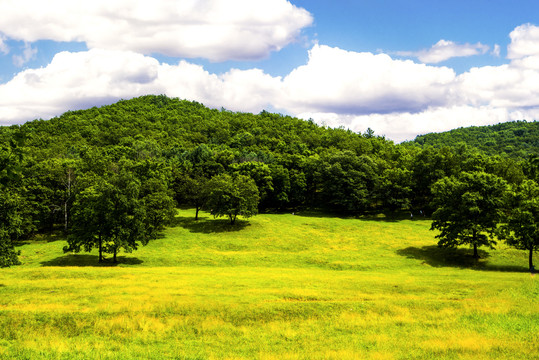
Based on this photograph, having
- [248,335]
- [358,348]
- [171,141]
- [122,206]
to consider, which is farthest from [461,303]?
[171,141]

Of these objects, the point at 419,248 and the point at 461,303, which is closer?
the point at 461,303

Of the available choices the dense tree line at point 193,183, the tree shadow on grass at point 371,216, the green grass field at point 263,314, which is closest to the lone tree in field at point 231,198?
the dense tree line at point 193,183

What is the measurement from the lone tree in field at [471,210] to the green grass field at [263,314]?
621cm

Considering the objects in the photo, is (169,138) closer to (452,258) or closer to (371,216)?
(371,216)

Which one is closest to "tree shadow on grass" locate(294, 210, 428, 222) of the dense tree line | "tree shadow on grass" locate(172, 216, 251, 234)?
the dense tree line

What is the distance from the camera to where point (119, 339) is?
20.5 metres

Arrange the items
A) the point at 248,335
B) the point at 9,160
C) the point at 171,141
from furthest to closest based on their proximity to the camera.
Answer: the point at 171,141
the point at 248,335
the point at 9,160

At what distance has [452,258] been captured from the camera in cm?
6247

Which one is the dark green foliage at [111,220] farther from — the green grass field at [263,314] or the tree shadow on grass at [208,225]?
the tree shadow on grass at [208,225]

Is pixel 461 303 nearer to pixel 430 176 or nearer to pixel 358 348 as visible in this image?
pixel 358 348

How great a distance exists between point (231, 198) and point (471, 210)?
51.9 metres

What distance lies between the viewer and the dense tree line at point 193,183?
5656 centimetres

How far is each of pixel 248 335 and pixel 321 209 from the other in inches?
3860

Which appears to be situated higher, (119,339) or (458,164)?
(458,164)
